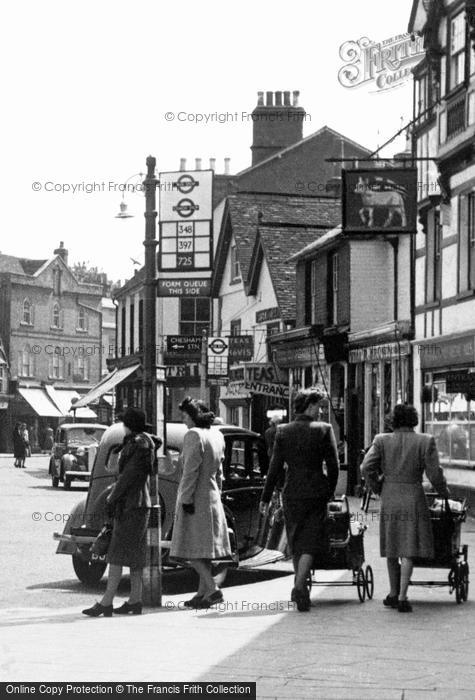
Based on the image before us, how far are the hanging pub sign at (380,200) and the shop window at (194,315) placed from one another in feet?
92.3

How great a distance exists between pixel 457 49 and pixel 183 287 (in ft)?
30.4

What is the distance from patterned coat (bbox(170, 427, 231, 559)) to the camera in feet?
37.7

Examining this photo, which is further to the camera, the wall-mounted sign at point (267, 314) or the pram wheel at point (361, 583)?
the wall-mounted sign at point (267, 314)

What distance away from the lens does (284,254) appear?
42.0m

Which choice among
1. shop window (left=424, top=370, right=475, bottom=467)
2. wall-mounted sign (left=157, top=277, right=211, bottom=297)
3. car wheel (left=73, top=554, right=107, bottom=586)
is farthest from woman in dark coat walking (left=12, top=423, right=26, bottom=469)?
car wheel (left=73, top=554, right=107, bottom=586)

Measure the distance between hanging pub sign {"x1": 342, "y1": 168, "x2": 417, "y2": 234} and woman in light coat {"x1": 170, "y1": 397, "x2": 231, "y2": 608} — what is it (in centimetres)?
1329

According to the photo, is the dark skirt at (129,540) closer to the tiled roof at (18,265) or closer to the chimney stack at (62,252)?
the tiled roof at (18,265)

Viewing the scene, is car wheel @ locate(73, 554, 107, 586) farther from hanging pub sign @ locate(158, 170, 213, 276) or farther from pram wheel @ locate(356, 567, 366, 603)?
hanging pub sign @ locate(158, 170, 213, 276)

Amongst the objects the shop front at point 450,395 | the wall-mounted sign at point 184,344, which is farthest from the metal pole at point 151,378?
the wall-mounted sign at point 184,344

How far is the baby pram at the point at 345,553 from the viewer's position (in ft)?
37.9

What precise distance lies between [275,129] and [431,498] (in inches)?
1672

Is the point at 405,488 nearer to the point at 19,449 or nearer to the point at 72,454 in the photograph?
the point at 72,454

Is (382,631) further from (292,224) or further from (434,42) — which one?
(292,224)

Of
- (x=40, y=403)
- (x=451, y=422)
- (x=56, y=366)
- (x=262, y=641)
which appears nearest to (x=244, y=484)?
(x=262, y=641)
